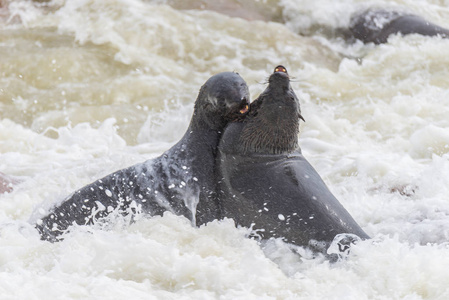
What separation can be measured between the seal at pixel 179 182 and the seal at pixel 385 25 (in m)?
5.82

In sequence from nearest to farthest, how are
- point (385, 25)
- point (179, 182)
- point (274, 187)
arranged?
point (274, 187)
point (179, 182)
point (385, 25)

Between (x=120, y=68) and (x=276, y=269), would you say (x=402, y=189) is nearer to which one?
(x=276, y=269)

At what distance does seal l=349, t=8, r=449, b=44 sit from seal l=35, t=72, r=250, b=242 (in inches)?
229

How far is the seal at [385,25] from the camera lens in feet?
27.6

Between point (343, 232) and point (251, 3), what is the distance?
676 cm

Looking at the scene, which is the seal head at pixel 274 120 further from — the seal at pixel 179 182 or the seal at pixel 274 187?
the seal at pixel 179 182

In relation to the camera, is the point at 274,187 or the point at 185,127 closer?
the point at 274,187

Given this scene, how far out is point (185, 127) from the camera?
20.5 ft

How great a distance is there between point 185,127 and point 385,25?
3796 millimetres

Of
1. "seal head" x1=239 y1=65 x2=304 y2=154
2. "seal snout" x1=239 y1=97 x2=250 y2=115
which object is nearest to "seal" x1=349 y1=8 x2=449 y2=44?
"seal snout" x1=239 y1=97 x2=250 y2=115

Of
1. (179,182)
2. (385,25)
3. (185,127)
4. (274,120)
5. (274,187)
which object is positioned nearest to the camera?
(274,120)

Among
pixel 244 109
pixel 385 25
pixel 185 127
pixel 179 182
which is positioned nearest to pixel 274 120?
pixel 244 109

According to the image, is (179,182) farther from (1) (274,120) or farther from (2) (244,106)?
(1) (274,120)

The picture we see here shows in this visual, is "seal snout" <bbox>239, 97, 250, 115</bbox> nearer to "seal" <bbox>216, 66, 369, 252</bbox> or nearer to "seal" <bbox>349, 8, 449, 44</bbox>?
"seal" <bbox>216, 66, 369, 252</bbox>
